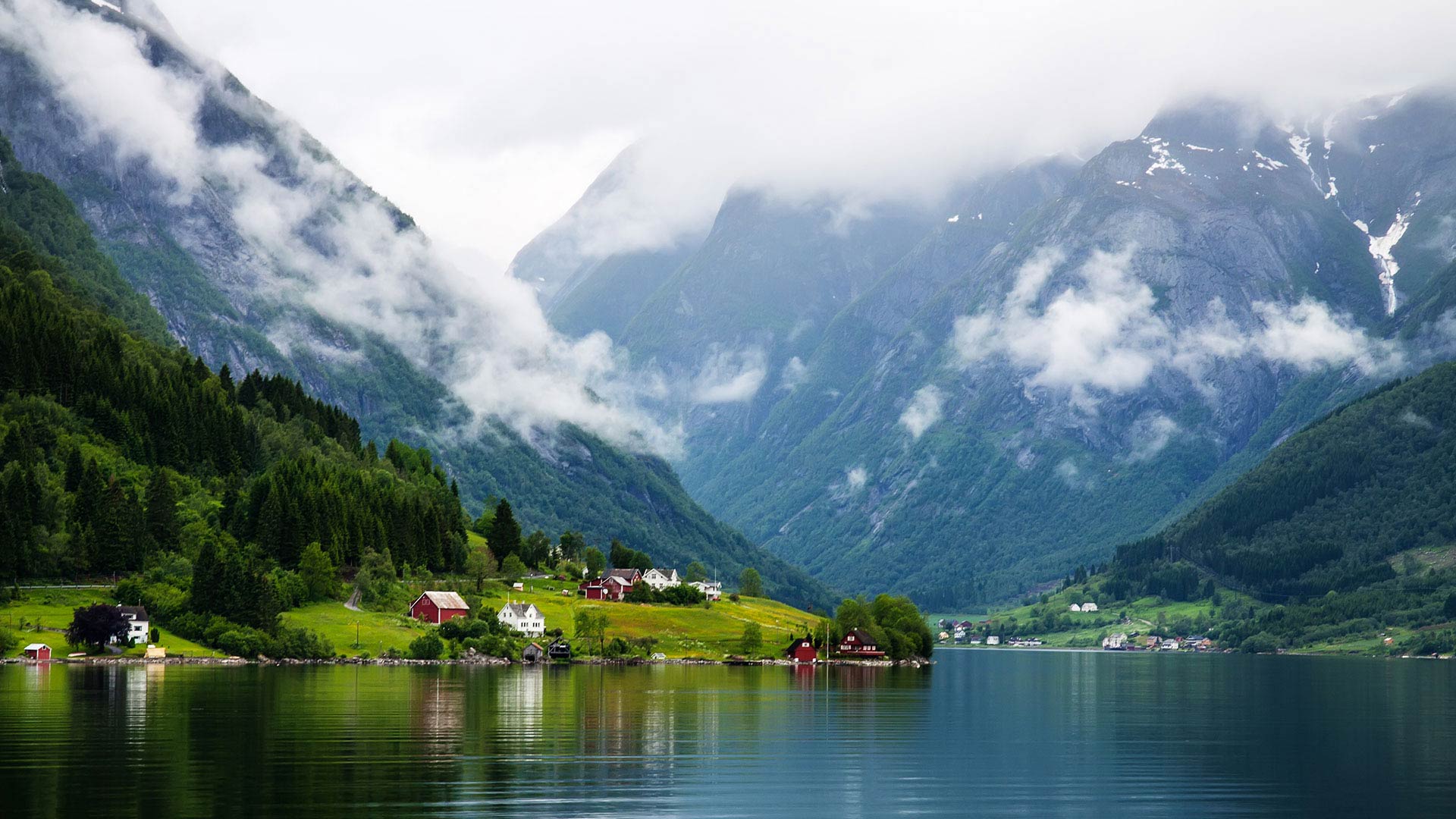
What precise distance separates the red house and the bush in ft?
37.3

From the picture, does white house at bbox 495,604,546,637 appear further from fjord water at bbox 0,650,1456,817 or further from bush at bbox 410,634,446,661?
fjord water at bbox 0,650,1456,817

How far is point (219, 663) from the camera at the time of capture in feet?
484

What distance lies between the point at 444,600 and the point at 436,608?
1658 millimetres

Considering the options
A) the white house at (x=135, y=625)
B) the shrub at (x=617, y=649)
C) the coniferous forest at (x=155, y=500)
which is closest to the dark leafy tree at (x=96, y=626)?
the white house at (x=135, y=625)

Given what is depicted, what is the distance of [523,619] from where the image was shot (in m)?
188

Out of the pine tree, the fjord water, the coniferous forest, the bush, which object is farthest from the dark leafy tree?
the bush

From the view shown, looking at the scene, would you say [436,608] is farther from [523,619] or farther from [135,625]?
[135,625]

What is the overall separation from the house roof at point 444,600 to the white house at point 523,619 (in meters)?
4.55

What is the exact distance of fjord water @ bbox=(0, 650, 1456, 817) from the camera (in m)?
56.2

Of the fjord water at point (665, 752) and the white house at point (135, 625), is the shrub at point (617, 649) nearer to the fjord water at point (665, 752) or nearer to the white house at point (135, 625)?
the white house at point (135, 625)

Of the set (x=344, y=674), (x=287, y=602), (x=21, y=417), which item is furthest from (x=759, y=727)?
(x=21, y=417)

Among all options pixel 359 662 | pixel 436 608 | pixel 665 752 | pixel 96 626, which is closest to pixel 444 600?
pixel 436 608

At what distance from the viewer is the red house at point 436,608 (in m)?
182

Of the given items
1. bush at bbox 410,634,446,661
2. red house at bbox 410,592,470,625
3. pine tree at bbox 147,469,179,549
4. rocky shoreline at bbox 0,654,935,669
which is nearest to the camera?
rocky shoreline at bbox 0,654,935,669
